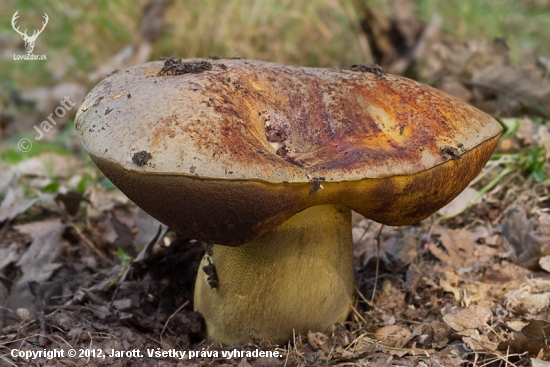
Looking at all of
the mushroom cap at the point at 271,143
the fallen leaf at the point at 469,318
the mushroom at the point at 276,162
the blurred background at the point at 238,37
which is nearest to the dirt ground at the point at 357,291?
the fallen leaf at the point at 469,318

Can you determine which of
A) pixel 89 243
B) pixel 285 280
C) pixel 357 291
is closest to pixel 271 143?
pixel 285 280

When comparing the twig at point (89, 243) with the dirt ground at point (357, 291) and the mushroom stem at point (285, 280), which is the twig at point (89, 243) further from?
the mushroom stem at point (285, 280)

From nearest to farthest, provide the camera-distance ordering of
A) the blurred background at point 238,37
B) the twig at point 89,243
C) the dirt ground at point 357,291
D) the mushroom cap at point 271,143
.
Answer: the mushroom cap at point 271,143
the dirt ground at point 357,291
the twig at point 89,243
the blurred background at point 238,37

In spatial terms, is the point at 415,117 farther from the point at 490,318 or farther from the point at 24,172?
the point at 24,172

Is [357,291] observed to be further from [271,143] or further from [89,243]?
[89,243]

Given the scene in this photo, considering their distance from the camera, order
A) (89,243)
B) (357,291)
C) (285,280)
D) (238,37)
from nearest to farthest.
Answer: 1. (285,280)
2. (357,291)
3. (89,243)
4. (238,37)

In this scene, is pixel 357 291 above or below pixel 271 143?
below

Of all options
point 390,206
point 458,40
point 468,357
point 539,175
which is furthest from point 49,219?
point 458,40
